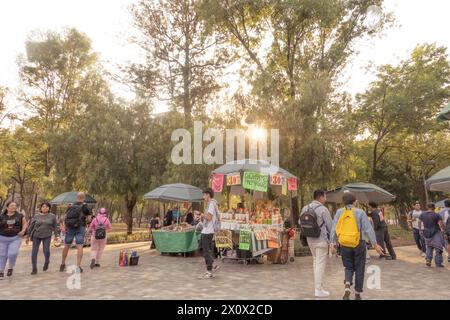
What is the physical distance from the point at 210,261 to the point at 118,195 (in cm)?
1684

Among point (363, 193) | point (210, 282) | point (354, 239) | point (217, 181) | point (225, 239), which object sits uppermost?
point (217, 181)

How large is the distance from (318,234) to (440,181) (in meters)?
4.49

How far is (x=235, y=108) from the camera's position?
18.8 metres

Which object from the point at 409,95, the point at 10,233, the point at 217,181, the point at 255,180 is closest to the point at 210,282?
the point at 255,180

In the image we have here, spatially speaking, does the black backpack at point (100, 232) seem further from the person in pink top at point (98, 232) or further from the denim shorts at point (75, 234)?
the denim shorts at point (75, 234)

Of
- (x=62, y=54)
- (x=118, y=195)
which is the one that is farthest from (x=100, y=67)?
(x=118, y=195)

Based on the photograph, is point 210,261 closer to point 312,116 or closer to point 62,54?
point 312,116

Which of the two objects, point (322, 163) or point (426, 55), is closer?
point (322, 163)

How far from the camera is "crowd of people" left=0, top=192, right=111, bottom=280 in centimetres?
866

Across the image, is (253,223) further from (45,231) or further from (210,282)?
(45,231)

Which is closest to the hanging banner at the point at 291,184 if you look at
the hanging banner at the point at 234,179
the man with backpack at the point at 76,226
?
the hanging banner at the point at 234,179

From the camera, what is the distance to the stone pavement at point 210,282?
688 cm

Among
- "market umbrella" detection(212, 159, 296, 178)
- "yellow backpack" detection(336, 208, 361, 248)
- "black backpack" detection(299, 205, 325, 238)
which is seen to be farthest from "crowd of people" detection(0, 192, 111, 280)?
"yellow backpack" detection(336, 208, 361, 248)

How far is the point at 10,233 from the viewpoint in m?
8.62
